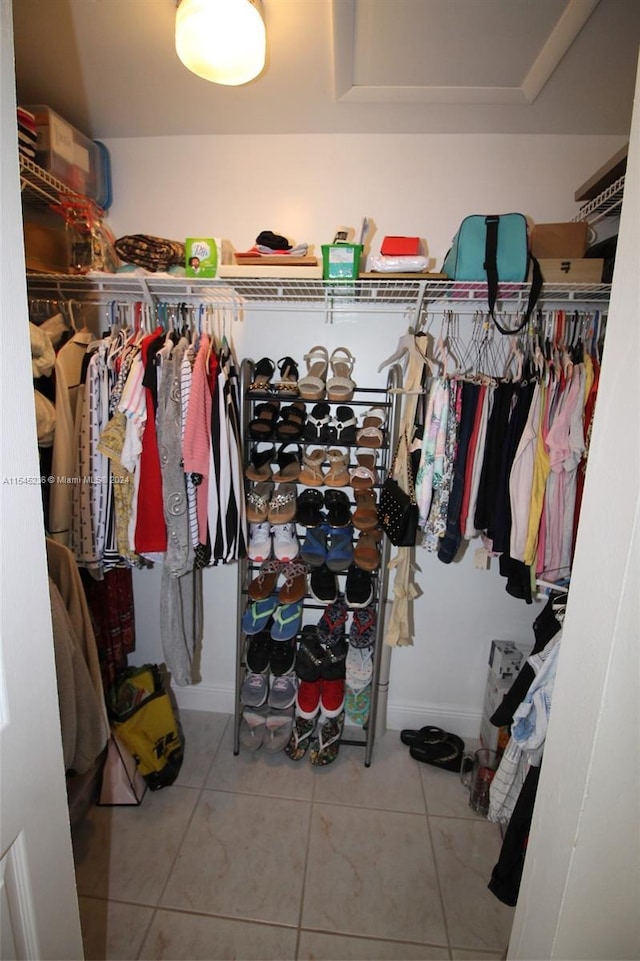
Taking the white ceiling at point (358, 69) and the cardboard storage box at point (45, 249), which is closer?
the white ceiling at point (358, 69)

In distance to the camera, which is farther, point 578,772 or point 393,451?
point 393,451

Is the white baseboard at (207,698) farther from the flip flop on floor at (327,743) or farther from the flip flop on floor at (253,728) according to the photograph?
the flip flop on floor at (327,743)

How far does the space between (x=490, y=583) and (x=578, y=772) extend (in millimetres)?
1382

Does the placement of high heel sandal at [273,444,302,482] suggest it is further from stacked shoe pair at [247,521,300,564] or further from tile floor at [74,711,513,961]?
tile floor at [74,711,513,961]

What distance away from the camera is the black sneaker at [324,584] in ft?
5.56

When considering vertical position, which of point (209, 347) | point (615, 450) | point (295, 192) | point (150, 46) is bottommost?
point (615, 450)

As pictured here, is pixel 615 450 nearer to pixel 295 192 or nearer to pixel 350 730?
pixel 295 192

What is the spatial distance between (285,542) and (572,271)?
58.8 inches

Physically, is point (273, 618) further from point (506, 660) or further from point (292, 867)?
point (506, 660)

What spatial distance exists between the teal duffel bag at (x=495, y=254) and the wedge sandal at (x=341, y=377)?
525 millimetres

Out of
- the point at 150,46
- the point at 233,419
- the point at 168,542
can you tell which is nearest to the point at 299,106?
the point at 150,46

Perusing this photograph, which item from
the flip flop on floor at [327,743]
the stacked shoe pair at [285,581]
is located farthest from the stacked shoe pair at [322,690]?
the stacked shoe pair at [285,581]

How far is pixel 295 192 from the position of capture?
1.67 m

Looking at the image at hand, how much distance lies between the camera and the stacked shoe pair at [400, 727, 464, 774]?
182cm
